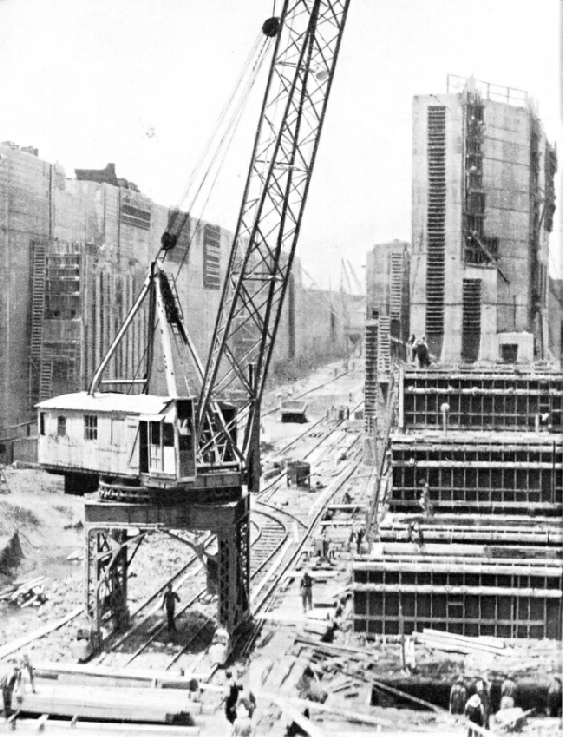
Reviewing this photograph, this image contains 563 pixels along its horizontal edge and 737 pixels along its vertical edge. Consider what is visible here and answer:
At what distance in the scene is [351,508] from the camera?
57.8ft

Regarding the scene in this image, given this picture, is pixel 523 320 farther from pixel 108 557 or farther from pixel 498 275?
pixel 108 557

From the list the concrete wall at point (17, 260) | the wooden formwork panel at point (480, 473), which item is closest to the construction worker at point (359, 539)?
the wooden formwork panel at point (480, 473)

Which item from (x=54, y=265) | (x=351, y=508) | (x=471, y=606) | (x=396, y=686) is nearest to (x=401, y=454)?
(x=351, y=508)

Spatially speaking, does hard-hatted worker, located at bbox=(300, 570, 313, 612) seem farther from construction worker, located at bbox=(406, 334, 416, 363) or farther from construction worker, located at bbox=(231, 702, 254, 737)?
construction worker, located at bbox=(406, 334, 416, 363)

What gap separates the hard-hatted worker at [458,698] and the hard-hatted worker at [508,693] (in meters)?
0.48

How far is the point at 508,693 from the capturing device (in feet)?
40.5

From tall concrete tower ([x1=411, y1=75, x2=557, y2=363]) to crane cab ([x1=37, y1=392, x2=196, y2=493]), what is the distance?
6231 millimetres

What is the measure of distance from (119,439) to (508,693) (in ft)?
20.4

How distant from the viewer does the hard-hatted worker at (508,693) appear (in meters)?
12.2

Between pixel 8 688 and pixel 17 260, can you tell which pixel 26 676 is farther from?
pixel 17 260

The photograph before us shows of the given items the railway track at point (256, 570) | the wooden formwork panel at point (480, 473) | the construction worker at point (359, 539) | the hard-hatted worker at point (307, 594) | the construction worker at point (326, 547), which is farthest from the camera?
the construction worker at point (326, 547)

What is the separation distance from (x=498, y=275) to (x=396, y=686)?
8.13 m

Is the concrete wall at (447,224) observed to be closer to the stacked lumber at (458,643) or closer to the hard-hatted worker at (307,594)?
the hard-hatted worker at (307,594)

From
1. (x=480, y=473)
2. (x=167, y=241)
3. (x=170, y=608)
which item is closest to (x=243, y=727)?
(x=170, y=608)
